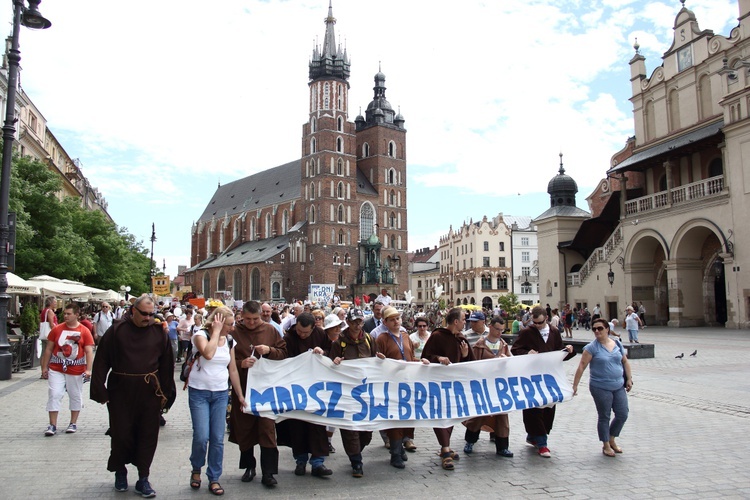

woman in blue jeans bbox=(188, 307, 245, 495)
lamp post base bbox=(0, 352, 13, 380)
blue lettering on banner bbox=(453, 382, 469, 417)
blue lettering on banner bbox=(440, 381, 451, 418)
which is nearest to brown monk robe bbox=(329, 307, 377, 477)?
blue lettering on banner bbox=(440, 381, 451, 418)

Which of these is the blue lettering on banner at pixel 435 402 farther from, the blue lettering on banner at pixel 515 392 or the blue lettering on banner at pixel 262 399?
the blue lettering on banner at pixel 262 399

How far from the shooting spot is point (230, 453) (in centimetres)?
734

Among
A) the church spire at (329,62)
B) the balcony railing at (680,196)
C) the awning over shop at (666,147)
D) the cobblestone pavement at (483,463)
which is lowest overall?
the cobblestone pavement at (483,463)

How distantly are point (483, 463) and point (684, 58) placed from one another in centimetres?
3286

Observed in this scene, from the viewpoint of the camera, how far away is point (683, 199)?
98.5 feet

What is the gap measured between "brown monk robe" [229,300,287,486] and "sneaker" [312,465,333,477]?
1.24 ft

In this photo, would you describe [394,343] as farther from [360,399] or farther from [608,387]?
[608,387]

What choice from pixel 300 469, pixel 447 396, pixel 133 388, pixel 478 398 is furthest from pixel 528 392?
pixel 133 388

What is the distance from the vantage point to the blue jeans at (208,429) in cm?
576

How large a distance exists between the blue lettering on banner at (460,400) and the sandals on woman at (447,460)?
51cm

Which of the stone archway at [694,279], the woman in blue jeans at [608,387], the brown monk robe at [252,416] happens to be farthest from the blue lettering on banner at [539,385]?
the stone archway at [694,279]

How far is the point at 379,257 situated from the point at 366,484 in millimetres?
73576

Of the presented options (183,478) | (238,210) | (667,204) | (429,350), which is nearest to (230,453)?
(183,478)

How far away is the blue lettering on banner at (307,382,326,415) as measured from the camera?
6526 mm
